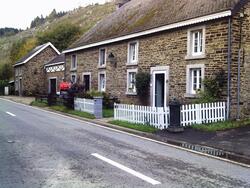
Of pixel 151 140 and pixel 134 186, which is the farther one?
pixel 151 140

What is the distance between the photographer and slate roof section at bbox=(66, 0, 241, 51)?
1705 centimetres

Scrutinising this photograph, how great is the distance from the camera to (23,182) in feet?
21.1

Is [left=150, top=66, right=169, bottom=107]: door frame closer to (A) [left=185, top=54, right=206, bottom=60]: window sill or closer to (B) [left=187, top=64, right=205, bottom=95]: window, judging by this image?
(B) [left=187, top=64, right=205, bottom=95]: window

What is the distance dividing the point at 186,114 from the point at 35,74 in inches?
1473

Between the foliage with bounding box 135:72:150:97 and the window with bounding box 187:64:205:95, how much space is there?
3486 mm

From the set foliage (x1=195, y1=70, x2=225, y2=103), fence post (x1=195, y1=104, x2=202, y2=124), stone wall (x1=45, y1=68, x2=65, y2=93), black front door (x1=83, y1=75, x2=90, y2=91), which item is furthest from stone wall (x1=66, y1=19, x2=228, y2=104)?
stone wall (x1=45, y1=68, x2=65, y2=93)

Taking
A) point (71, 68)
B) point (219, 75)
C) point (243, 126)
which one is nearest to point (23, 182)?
point (243, 126)

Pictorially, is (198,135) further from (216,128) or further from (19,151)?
(19,151)

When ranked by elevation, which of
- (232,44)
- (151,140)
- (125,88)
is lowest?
(151,140)

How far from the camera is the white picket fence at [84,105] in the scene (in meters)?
19.9

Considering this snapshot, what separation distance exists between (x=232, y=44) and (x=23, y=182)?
11.9 m

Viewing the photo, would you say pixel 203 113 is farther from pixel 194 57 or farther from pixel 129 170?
pixel 129 170

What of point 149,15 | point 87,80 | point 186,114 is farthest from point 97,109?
point 87,80

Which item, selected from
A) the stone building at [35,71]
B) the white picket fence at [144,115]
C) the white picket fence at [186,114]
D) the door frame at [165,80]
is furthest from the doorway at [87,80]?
the stone building at [35,71]
